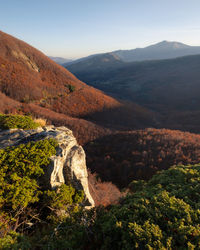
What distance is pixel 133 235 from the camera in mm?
2475

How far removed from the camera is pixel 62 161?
4.56 meters

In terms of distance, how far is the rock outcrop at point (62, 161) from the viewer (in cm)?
419

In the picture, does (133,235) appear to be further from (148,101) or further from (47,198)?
(148,101)

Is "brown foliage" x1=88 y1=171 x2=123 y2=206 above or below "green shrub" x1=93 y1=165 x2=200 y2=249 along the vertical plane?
below

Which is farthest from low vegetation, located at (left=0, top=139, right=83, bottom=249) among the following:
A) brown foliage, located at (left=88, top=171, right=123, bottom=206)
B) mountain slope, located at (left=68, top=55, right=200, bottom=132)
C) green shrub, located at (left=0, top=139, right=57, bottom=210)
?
mountain slope, located at (left=68, top=55, right=200, bottom=132)

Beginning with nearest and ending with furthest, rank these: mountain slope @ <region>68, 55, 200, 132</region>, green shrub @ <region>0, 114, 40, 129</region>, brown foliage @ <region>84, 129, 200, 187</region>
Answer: green shrub @ <region>0, 114, 40, 129</region> < brown foliage @ <region>84, 129, 200, 187</region> < mountain slope @ <region>68, 55, 200, 132</region>

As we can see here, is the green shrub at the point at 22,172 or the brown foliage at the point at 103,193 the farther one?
the brown foliage at the point at 103,193

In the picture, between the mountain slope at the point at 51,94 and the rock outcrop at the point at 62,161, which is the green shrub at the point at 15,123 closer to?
the rock outcrop at the point at 62,161

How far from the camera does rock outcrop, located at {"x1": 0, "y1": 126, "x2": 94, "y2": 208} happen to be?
4195mm

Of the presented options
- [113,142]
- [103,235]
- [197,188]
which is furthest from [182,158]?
[103,235]

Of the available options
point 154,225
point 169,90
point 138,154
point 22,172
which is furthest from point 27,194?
point 169,90

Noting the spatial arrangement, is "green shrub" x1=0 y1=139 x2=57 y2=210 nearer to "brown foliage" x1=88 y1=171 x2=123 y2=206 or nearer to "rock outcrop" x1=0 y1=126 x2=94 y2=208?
"rock outcrop" x1=0 y1=126 x2=94 y2=208

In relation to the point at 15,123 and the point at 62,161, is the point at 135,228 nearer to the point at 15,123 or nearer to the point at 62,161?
the point at 62,161

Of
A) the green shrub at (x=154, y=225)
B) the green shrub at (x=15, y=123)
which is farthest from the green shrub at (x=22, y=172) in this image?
the green shrub at (x=15, y=123)
